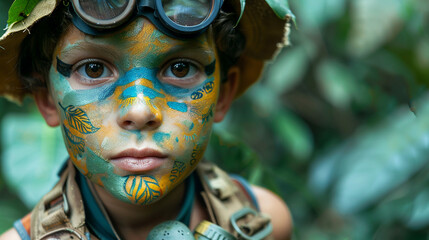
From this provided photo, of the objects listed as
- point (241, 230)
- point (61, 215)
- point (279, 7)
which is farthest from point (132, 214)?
point (279, 7)

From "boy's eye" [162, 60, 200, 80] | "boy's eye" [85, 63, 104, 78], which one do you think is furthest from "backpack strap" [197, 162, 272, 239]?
"boy's eye" [85, 63, 104, 78]

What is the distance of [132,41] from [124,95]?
13cm

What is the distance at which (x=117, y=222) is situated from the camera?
4.98ft

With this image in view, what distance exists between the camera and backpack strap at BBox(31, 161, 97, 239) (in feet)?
4.53

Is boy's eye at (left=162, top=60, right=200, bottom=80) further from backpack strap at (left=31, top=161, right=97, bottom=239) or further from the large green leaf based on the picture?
the large green leaf

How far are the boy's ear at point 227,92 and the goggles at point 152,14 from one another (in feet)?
1.18

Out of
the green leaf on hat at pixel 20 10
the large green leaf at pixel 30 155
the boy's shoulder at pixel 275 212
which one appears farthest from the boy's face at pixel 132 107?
the large green leaf at pixel 30 155

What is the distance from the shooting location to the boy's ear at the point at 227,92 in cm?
165

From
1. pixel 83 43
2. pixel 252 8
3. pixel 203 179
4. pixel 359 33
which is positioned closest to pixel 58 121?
pixel 83 43

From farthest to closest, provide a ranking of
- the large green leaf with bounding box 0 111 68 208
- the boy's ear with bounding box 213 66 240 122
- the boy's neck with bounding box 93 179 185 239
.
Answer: the large green leaf with bounding box 0 111 68 208, the boy's ear with bounding box 213 66 240 122, the boy's neck with bounding box 93 179 185 239

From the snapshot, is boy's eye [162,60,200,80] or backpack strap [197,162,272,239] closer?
boy's eye [162,60,200,80]

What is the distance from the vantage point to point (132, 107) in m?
1.26

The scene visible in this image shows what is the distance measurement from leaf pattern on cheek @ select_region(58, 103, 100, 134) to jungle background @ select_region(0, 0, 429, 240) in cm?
79

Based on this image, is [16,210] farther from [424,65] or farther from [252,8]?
[424,65]
